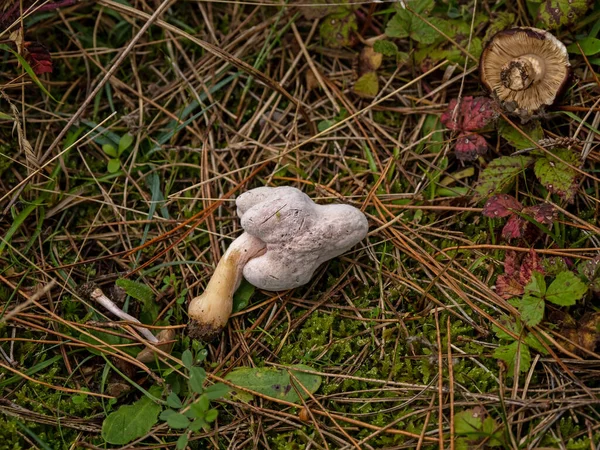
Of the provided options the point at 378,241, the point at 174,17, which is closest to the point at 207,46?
the point at 174,17

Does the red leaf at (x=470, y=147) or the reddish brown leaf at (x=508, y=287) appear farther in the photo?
the red leaf at (x=470, y=147)

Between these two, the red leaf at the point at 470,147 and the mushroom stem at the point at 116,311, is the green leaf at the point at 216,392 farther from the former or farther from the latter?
the red leaf at the point at 470,147

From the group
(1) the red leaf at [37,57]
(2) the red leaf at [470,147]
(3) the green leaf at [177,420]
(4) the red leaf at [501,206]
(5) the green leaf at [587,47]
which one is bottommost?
(4) the red leaf at [501,206]

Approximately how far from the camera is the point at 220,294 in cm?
281

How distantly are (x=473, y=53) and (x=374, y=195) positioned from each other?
3.28 feet

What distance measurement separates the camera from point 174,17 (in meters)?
3.44

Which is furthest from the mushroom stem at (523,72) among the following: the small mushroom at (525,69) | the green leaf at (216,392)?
the green leaf at (216,392)

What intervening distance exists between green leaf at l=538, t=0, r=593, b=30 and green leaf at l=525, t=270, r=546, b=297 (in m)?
1.36

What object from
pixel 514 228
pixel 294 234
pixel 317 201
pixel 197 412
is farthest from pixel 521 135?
pixel 197 412

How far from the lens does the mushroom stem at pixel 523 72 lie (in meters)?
2.85

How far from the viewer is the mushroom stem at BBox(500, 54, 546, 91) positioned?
9.34 ft

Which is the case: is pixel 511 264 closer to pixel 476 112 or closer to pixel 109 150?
pixel 476 112

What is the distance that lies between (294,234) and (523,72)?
1.49 meters

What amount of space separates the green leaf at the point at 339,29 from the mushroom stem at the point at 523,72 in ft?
3.04
